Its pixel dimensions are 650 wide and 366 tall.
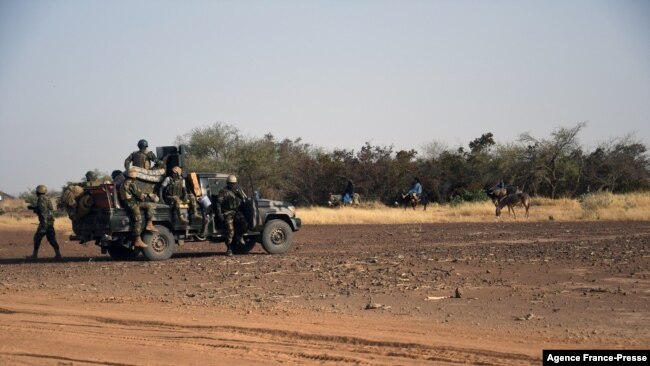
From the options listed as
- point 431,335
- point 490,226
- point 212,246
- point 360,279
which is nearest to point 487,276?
point 360,279

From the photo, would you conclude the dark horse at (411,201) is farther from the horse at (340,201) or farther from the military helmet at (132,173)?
the military helmet at (132,173)

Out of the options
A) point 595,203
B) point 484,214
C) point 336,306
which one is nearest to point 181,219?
point 336,306

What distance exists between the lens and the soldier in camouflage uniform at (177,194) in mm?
19656

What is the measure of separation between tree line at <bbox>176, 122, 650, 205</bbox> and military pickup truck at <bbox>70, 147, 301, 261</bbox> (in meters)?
32.5

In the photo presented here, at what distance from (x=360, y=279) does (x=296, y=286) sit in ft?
4.02

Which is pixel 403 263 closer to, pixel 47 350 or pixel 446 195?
pixel 47 350

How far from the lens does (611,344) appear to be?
8453mm

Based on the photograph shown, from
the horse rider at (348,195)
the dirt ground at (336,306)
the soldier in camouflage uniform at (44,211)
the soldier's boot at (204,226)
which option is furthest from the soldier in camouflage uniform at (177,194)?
the horse rider at (348,195)

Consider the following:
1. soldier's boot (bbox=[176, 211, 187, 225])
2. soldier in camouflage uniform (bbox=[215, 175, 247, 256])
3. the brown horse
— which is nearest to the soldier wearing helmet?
soldier's boot (bbox=[176, 211, 187, 225])

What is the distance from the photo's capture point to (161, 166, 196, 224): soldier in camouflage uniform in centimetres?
1966

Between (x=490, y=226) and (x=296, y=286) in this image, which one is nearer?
(x=296, y=286)

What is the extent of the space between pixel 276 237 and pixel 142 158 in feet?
12.6

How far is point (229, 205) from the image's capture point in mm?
20000

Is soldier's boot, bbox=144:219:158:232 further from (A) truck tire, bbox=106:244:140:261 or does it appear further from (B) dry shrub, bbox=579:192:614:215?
(B) dry shrub, bbox=579:192:614:215
